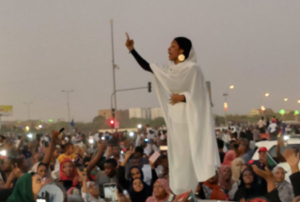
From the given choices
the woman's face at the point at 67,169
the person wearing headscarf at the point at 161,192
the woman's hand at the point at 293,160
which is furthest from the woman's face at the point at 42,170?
the woman's hand at the point at 293,160

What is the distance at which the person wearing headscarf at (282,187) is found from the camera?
5.08m

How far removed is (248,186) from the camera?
5504 mm

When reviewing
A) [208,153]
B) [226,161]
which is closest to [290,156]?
[208,153]

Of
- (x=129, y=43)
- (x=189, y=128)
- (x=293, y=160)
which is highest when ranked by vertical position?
(x=129, y=43)

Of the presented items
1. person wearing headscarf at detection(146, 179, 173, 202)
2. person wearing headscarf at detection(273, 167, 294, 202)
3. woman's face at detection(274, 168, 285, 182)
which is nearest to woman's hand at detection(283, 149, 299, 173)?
person wearing headscarf at detection(273, 167, 294, 202)

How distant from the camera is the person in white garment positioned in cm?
418

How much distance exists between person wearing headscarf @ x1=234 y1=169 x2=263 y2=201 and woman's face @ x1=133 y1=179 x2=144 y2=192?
51.9 inches

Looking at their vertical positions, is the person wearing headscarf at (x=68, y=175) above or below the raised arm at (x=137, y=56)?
below

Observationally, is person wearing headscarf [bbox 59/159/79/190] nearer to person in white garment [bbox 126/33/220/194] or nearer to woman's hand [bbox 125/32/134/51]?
person in white garment [bbox 126/33/220/194]

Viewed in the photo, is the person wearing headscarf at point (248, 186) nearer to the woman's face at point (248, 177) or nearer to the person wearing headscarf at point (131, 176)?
the woman's face at point (248, 177)

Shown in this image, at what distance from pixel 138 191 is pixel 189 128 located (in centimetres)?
196

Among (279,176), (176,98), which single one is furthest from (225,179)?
(176,98)

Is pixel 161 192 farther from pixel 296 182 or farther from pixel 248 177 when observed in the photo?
pixel 296 182

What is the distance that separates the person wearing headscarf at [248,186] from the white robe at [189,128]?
127 cm
